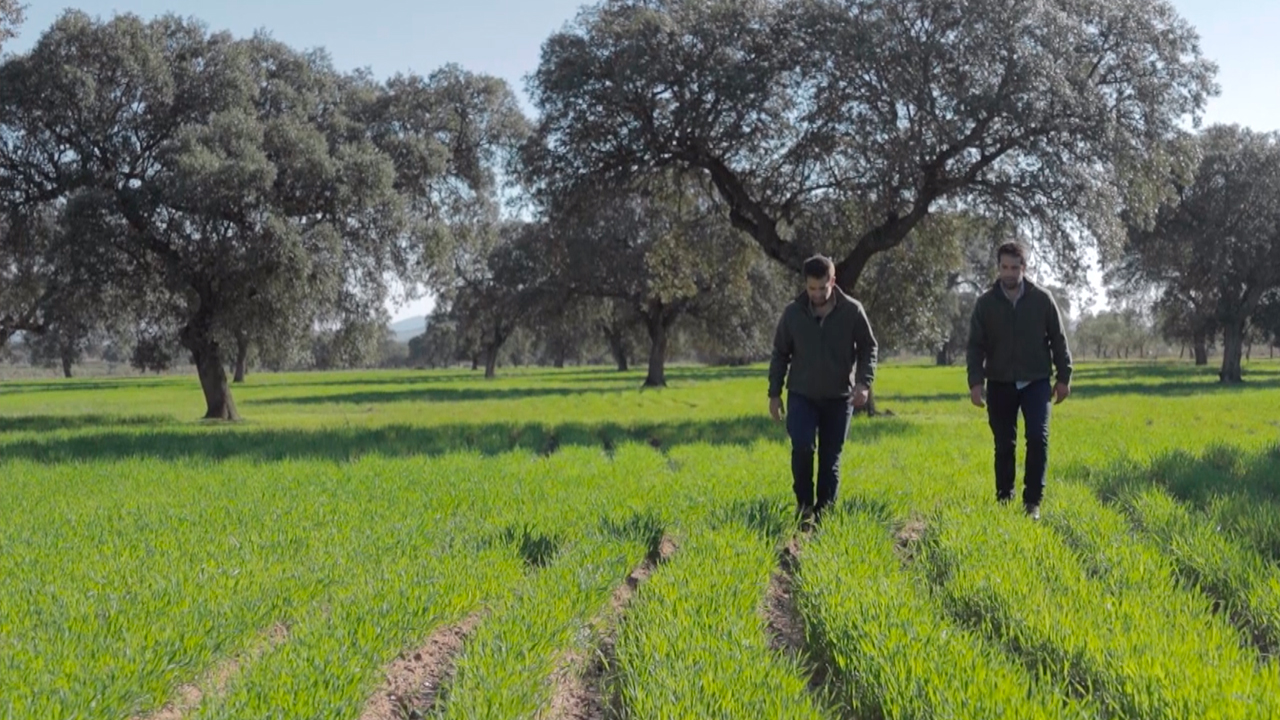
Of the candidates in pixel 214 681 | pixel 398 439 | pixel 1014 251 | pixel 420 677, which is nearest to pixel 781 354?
pixel 1014 251

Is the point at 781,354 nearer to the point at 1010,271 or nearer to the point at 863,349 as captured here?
the point at 863,349

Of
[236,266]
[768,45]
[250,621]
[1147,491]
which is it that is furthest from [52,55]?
[1147,491]

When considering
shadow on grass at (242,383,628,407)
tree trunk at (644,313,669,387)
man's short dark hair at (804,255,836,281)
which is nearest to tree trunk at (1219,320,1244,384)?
tree trunk at (644,313,669,387)

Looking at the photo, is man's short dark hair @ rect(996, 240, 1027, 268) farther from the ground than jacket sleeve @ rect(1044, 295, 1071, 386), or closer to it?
farther from the ground

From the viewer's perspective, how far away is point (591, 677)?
4.45 m

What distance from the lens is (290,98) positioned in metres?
23.7

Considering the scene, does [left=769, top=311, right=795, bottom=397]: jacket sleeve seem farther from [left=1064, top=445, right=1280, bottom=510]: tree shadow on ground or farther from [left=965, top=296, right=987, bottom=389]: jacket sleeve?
[left=1064, top=445, right=1280, bottom=510]: tree shadow on ground

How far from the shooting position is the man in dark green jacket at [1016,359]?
307 inches

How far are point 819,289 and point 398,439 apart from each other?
10.0m

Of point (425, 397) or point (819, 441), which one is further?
point (425, 397)

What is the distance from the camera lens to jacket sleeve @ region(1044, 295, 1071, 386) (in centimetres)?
789

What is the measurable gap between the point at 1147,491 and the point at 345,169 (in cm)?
1745

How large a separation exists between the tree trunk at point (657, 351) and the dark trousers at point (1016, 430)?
31.9 m

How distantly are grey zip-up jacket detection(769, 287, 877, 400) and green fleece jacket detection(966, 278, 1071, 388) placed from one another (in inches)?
37.5
